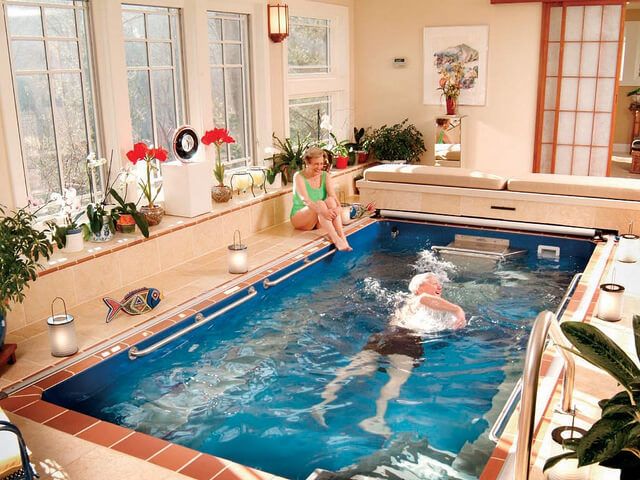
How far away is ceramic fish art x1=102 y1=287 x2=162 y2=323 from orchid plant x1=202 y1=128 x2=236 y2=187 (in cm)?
Result: 214

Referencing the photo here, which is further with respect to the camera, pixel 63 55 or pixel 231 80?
pixel 231 80

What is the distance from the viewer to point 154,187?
6262 millimetres

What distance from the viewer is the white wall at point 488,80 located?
27.3ft

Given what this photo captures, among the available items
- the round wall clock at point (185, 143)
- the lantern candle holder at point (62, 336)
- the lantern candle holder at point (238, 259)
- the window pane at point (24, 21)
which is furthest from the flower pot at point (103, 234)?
the window pane at point (24, 21)

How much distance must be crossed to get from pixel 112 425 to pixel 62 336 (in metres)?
0.88

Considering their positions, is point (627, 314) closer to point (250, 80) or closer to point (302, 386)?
point (302, 386)

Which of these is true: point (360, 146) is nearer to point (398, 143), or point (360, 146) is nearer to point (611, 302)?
point (398, 143)

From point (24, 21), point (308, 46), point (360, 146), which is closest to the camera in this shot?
point (24, 21)

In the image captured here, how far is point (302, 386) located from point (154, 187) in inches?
119

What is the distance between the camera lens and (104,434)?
3133 millimetres

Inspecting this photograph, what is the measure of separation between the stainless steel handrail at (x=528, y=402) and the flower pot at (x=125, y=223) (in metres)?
4.30

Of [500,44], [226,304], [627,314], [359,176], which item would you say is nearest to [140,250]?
[226,304]

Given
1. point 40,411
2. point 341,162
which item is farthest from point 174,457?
point 341,162

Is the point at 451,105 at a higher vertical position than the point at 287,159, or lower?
higher
